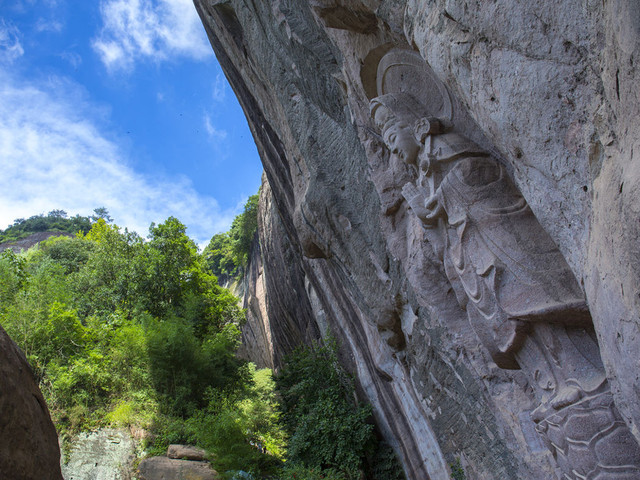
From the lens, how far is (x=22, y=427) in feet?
11.5

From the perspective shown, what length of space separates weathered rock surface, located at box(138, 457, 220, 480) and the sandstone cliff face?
3.22m

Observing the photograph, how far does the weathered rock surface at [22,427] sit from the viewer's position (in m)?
3.29

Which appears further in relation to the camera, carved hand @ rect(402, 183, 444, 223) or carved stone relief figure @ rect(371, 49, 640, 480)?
carved hand @ rect(402, 183, 444, 223)

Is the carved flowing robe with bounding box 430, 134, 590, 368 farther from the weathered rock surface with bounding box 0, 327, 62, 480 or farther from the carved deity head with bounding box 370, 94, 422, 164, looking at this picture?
the weathered rock surface with bounding box 0, 327, 62, 480

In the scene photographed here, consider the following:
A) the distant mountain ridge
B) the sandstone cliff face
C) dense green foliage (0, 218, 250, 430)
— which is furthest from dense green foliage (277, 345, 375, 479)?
the distant mountain ridge

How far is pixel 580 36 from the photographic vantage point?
2.36 metres

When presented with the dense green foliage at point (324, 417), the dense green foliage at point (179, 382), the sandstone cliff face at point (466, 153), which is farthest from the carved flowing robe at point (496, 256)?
the dense green foliage at point (324, 417)

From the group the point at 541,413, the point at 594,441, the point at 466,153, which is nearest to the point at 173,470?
the point at 541,413

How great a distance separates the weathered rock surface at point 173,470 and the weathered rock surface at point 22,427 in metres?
3.93

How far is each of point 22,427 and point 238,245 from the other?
791 inches

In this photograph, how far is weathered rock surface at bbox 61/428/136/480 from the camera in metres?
7.77

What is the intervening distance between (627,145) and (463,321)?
2.77 metres

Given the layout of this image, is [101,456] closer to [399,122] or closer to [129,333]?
[129,333]

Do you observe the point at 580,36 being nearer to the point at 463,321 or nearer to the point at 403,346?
the point at 463,321
